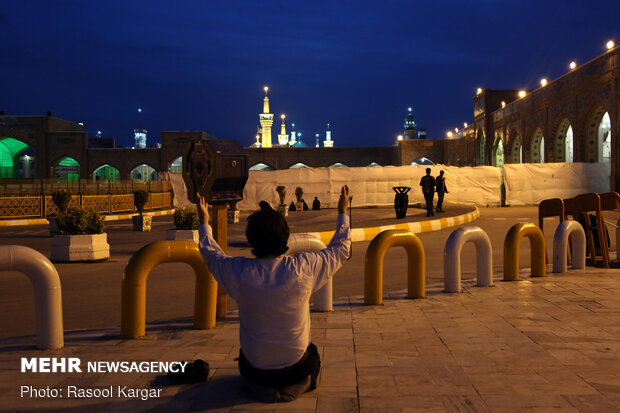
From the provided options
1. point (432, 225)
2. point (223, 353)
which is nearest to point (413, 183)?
point (432, 225)

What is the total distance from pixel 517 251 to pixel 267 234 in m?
5.26

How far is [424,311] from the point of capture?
572 centimetres

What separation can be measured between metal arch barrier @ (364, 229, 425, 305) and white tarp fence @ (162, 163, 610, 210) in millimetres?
20868

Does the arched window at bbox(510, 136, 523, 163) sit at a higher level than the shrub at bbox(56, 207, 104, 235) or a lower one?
higher

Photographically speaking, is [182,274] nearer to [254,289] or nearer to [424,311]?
[424,311]

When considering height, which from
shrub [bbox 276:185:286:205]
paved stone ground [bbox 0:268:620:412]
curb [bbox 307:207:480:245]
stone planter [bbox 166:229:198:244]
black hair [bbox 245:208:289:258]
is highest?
shrub [bbox 276:185:286:205]

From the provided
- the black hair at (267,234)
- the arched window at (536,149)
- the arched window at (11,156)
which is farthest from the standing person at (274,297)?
the arched window at (11,156)

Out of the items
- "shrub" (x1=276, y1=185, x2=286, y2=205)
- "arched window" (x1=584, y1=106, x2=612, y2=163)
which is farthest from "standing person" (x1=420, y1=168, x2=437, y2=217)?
"arched window" (x1=584, y1=106, x2=612, y2=163)

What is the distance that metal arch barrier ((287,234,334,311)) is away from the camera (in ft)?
18.2

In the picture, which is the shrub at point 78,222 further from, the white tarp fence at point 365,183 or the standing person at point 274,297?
the white tarp fence at point 365,183

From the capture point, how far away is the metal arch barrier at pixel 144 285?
15.5 ft

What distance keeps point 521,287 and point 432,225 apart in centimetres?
991

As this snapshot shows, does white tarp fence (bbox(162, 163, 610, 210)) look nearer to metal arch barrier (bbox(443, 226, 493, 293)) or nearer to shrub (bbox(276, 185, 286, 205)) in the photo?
shrub (bbox(276, 185, 286, 205))

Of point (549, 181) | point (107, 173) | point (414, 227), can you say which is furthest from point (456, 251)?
point (107, 173)
